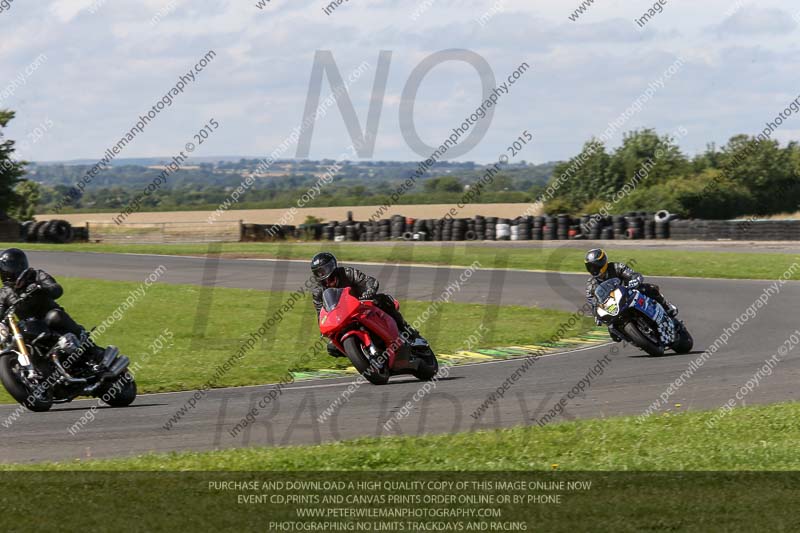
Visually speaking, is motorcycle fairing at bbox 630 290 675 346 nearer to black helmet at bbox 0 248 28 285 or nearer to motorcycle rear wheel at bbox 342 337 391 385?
motorcycle rear wheel at bbox 342 337 391 385

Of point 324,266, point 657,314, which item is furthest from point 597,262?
point 324,266

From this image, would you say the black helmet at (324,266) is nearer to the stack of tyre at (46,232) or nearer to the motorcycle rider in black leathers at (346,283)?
the motorcycle rider in black leathers at (346,283)

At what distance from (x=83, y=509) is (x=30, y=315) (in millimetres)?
5524

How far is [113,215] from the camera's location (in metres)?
89.9

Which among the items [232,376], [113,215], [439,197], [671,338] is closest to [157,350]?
[232,376]

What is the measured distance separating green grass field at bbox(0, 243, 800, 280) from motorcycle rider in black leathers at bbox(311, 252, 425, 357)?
17.3 meters

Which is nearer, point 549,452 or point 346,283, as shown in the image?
point 549,452

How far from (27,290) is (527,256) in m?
24.8

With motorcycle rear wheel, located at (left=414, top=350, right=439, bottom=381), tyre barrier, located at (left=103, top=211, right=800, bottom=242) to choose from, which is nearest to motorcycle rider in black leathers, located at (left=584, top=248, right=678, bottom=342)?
motorcycle rear wheel, located at (left=414, top=350, right=439, bottom=381)

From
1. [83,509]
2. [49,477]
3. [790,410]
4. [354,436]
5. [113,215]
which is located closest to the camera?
[83,509]

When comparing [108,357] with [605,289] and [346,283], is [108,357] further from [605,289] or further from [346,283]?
[605,289]

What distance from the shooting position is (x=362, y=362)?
1280cm

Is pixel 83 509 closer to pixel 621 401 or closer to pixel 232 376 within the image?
pixel 621 401

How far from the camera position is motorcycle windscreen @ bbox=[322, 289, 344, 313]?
12758 mm
